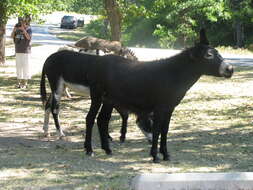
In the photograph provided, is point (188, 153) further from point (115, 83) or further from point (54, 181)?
point (54, 181)

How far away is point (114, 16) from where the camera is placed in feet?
62.4

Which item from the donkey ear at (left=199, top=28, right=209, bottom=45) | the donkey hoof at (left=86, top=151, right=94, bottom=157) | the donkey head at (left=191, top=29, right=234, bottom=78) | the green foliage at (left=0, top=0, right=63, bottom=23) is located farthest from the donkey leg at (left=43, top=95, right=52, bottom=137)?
the green foliage at (left=0, top=0, right=63, bottom=23)

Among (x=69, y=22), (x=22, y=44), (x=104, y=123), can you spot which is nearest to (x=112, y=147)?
(x=104, y=123)

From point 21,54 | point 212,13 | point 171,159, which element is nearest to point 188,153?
point 171,159

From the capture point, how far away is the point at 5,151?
28.7ft

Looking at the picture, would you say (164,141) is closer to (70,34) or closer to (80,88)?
(80,88)

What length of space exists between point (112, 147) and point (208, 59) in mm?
2385

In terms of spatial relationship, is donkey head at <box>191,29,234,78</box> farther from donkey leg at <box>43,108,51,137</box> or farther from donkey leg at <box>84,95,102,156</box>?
donkey leg at <box>43,108,51,137</box>

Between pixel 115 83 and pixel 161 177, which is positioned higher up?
pixel 115 83

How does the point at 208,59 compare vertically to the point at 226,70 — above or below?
above

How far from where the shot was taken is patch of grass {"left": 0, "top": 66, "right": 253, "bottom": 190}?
279 inches

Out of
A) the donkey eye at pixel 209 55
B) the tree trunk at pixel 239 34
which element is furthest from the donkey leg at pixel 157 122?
the tree trunk at pixel 239 34

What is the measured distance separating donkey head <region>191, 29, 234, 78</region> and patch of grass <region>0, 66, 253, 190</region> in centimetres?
133

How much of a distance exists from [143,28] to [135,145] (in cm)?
4273
